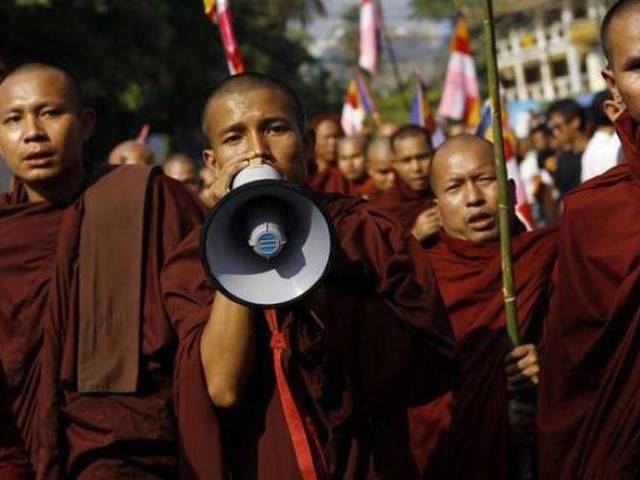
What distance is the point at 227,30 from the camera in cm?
795

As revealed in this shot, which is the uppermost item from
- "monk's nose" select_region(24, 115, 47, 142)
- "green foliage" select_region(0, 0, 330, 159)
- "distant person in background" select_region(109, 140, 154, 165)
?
"green foliage" select_region(0, 0, 330, 159)

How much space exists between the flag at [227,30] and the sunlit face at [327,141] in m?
3.45

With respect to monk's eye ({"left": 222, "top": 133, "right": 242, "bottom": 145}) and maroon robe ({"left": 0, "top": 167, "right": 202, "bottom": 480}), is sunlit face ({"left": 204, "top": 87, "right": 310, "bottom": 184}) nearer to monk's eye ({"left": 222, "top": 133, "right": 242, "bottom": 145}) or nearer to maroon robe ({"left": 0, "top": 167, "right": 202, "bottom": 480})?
monk's eye ({"left": 222, "top": 133, "right": 242, "bottom": 145})

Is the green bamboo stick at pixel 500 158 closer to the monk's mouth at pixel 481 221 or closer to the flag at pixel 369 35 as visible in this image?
the monk's mouth at pixel 481 221

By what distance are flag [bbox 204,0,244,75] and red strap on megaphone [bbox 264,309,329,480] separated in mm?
4220

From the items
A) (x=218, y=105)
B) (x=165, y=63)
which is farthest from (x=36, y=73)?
(x=165, y=63)

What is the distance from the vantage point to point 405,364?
149 inches

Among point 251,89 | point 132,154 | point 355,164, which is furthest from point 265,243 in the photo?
point 355,164

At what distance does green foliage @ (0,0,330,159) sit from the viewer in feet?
73.0

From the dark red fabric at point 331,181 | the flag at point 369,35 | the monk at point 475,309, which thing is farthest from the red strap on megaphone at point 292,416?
the flag at point 369,35

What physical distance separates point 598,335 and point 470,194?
184 cm

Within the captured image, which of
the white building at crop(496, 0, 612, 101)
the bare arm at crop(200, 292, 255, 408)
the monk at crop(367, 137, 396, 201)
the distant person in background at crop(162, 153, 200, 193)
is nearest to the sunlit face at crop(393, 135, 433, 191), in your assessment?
the monk at crop(367, 137, 396, 201)

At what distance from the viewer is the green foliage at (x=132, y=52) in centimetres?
2225

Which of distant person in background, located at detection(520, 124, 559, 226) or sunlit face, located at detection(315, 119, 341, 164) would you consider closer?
distant person in background, located at detection(520, 124, 559, 226)
